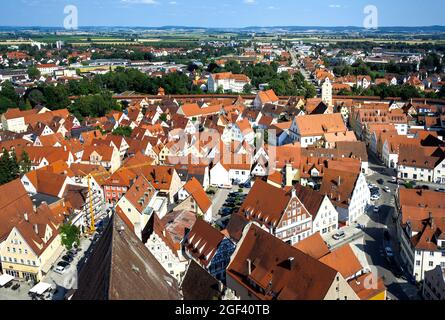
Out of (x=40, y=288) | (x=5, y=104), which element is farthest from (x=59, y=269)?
(x=5, y=104)

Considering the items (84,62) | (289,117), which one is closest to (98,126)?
(289,117)

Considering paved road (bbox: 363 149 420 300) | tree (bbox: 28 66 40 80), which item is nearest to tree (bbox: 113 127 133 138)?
paved road (bbox: 363 149 420 300)

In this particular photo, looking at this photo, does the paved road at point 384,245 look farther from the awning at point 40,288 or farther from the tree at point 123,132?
the tree at point 123,132

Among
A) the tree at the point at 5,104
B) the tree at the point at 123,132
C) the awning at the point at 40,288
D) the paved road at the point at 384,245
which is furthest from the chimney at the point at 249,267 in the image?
the tree at the point at 5,104

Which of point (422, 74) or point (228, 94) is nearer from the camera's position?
point (228, 94)

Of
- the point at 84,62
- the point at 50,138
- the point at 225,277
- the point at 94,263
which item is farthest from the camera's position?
the point at 84,62

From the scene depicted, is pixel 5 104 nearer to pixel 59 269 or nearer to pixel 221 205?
pixel 221 205
